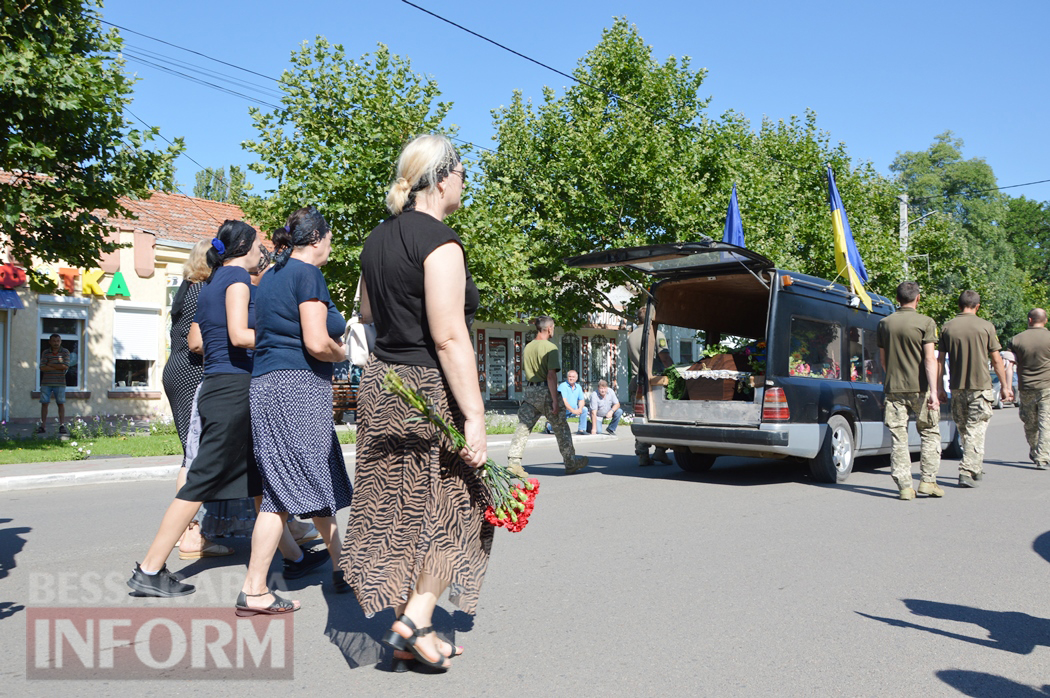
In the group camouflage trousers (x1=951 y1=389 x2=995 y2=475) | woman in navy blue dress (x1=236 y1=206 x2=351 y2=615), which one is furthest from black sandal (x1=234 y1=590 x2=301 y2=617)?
camouflage trousers (x1=951 y1=389 x2=995 y2=475)

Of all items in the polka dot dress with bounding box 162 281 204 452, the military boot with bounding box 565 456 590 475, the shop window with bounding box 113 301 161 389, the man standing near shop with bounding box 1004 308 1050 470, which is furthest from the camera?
the shop window with bounding box 113 301 161 389

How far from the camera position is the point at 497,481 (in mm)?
3443

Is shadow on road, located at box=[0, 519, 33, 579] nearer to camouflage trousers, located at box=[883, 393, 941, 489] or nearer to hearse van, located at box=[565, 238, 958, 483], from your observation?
hearse van, located at box=[565, 238, 958, 483]

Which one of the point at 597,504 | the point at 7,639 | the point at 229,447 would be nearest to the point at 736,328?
the point at 597,504

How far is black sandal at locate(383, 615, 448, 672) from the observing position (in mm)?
3262

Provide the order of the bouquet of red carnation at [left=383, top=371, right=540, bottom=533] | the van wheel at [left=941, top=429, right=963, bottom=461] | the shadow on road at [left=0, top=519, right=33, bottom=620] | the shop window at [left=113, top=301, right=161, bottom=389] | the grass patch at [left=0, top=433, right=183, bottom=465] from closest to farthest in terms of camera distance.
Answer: the bouquet of red carnation at [left=383, top=371, right=540, bottom=533] < the shadow on road at [left=0, top=519, right=33, bottom=620] < the grass patch at [left=0, top=433, right=183, bottom=465] < the van wheel at [left=941, top=429, right=963, bottom=461] < the shop window at [left=113, top=301, right=161, bottom=389]

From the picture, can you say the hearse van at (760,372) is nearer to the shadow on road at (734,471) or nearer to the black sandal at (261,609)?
the shadow on road at (734,471)

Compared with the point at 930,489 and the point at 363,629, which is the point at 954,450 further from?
the point at 363,629

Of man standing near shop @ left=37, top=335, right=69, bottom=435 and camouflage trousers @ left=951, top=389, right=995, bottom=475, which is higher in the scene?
man standing near shop @ left=37, top=335, right=69, bottom=435

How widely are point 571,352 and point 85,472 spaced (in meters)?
28.5

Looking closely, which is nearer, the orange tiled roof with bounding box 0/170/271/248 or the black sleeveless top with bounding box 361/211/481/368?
the black sleeveless top with bounding box 361/211/481/368

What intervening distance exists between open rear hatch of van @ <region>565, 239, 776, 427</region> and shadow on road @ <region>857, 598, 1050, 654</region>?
4463mm

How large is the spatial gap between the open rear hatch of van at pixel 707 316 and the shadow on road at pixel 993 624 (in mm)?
4463

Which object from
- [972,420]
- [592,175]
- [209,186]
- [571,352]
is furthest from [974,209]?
[972,420]
